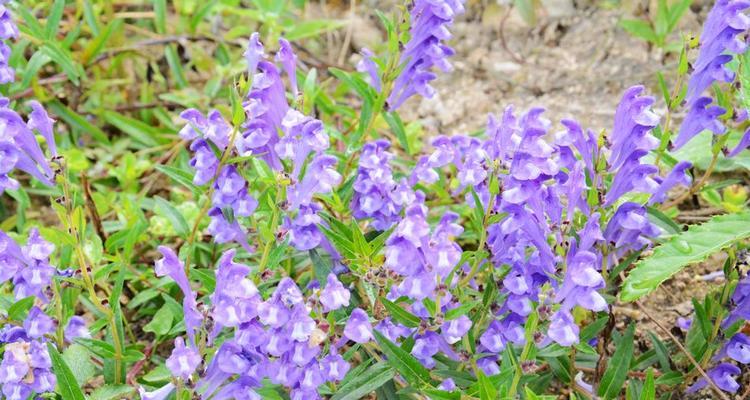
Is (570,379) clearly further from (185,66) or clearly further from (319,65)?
(185,66)

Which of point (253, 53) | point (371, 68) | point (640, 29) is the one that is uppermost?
point (640, 29)

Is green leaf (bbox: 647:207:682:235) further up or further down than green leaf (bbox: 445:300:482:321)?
further up

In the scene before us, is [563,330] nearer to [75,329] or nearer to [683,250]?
[683,250]

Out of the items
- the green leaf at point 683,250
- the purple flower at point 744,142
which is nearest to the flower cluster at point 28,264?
the green leaf at point 683,250

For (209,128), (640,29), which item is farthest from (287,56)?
(640,29)

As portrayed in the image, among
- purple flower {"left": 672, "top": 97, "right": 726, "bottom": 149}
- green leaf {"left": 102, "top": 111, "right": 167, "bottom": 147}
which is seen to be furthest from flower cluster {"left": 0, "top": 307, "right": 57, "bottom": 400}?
purple flower {"left": 672, "top": 97, "right": 726, "bottom": 149}

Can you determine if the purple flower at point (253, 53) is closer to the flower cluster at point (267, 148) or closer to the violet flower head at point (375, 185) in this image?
the flower cluster at point (267, 148)

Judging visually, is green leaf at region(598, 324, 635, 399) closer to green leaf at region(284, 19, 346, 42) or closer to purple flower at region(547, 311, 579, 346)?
purple flower at region(547, 311, 579, 346)

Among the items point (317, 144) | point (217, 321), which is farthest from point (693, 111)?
Answer: point (217, 321)
